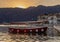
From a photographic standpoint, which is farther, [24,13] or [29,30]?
[24,13]

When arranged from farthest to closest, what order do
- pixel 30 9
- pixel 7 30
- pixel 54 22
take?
pixel 30 9 < pixel 54 22 < pixel 7 30

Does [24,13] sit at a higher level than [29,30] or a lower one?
higher

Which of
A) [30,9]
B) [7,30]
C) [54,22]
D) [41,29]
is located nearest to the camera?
[41,29]

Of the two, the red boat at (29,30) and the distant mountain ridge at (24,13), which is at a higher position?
the distant mountain ridge at (24,13)

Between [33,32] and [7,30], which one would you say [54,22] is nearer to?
[33,32]

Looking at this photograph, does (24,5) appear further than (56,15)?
Yes

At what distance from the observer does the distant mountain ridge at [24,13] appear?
21.6 ft

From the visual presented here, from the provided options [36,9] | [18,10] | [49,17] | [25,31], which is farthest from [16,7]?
[25,31]

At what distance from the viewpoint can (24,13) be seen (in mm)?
6652

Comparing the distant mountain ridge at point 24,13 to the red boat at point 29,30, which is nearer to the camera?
the red boat at point 29,30

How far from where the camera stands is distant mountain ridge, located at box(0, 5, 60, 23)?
6.59 m

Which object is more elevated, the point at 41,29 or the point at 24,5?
the point at 24,5

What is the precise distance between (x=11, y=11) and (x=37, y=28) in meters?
1.66

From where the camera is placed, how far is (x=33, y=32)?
5.29 metres
